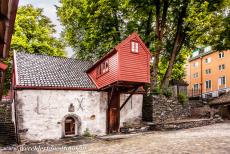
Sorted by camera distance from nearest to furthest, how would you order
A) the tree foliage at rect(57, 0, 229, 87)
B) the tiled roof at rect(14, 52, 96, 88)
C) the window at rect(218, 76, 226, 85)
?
the tiled roof at rect(14, 52, 96, 88)
the tree foliage at rect(57, 0, 229, 87)
the window at rect(218, 76, 226, 85)

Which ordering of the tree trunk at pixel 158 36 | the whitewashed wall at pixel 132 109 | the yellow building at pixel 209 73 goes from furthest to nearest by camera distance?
the yellow building at pixel 209 73, the tree trunk at pixel 158 36, the whitewashed wall at pixel 132 109

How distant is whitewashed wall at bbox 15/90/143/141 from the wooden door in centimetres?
48

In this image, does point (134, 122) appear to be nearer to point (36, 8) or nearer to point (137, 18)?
point (137, 18)

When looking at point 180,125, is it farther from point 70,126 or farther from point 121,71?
point 70,126

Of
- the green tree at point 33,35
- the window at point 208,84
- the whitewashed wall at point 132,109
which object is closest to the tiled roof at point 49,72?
the whitewashed wall at point 132,109

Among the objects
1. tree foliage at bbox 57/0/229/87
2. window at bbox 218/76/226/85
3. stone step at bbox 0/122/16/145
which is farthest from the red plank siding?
window at bbox 218/76/226/85

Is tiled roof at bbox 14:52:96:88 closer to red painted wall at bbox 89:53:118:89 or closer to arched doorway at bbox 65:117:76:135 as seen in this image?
red painted wall at bbox 89:53:118:89

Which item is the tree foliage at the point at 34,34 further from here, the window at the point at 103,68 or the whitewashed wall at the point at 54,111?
the whitewashed wall at the point at 54,111

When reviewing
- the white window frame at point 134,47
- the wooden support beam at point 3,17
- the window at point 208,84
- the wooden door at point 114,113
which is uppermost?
the white window frame at point 134,47

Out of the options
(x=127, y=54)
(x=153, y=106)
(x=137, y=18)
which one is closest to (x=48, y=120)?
(x=127, y=54)

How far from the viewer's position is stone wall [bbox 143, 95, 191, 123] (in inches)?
942

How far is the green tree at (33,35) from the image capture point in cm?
2953

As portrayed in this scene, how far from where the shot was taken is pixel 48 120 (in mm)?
18859

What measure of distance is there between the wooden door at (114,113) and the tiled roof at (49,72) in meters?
2.18
